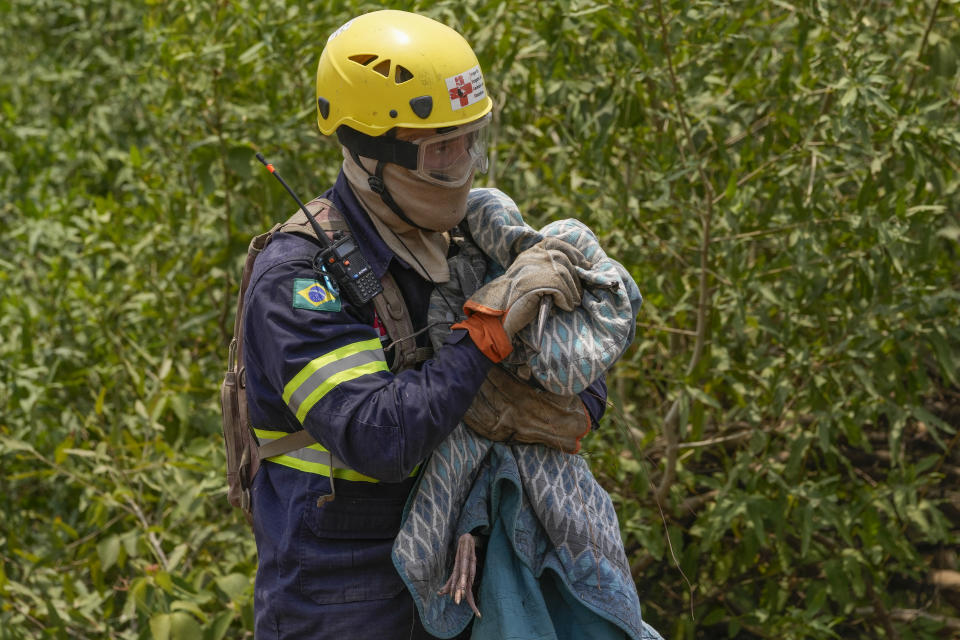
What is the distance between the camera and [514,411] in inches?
87.9

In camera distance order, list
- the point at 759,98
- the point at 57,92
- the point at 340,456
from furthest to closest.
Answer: the point at 57,92 < the point at 759,98 < the point at 340,456

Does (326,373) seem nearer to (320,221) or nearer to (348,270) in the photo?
(348,270)

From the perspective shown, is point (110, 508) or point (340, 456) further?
point (110, 508)

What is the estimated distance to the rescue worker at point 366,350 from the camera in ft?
6.73

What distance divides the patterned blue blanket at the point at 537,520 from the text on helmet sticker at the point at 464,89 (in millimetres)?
266

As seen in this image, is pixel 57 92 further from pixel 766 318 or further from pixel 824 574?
pixel 824 574

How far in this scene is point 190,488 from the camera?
4.14 metres

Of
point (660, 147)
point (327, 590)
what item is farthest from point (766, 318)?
point (327, 590)

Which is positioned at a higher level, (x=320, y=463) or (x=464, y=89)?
(x=464, y=89)

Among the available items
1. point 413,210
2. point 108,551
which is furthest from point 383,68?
point 108,551

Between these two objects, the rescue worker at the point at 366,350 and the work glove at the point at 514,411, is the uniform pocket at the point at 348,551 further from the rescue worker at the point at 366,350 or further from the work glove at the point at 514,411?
the work glove at the point at 514,411

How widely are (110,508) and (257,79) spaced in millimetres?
1769

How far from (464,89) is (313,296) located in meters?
0.53

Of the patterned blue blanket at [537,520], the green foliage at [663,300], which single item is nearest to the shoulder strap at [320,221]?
the patterned blue blanket at [537,520]
